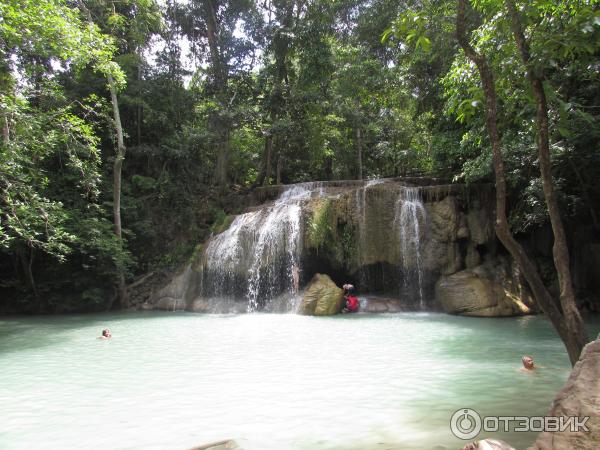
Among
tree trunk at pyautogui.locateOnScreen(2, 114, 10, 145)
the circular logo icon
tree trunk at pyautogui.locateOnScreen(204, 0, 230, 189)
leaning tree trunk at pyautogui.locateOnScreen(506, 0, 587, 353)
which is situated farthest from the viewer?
tree trunk at pyautogui.locateOnScreen(204, 0, 230, 189)

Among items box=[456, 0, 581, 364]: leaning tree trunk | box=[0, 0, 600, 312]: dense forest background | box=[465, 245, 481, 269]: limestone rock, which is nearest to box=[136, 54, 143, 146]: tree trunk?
box=[0, 0, 600, 312]: dense forest background

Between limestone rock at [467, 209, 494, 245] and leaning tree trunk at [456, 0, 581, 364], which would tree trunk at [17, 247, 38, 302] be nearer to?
limestone rock at [467, 209, 494, 245]

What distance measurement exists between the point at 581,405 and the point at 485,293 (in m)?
9.59

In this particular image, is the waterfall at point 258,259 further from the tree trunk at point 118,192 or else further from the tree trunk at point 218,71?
the tree trunk at point 218,71

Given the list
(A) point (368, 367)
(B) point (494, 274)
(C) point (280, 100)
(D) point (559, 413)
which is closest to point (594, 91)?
(B) point (494, 274)

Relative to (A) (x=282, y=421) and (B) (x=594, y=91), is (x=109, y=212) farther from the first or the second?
(B) (x=594, y=91)

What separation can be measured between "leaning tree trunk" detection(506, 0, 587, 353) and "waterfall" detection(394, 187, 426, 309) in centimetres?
894

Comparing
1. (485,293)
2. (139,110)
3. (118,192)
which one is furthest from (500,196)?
(139,110)

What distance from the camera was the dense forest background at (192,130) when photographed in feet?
33.8

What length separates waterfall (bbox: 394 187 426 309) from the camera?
1314 cm

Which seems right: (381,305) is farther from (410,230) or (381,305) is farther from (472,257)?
(472,257)

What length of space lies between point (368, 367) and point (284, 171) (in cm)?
1800

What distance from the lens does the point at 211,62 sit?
19.8m

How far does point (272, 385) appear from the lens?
5.18 m
